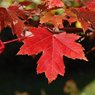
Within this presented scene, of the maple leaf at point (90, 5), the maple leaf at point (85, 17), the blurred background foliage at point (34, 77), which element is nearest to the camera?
the maple leaf at point (85, 17)

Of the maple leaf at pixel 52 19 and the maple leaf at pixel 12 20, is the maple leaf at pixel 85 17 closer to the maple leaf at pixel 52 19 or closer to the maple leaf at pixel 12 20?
the maple leaf at pixel 52 19

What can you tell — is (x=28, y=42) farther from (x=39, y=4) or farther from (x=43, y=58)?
(x=39, y=4)

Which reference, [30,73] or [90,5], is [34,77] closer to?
[30,73]

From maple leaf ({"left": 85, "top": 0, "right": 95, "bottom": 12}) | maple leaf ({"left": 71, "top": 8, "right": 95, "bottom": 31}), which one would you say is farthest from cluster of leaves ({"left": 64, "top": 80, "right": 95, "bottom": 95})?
maple leaf ({"left": 71, "top": 8, "right": 95, "bottom": 31})

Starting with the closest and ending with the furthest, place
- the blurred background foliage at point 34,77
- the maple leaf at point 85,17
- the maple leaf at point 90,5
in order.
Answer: the maple leaf at point 85,17 → the maple leaf at point 90,5 → the blurred background foliage at point 34,77

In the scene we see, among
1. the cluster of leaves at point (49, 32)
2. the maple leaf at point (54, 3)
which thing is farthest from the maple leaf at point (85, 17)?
the maple leaf at point (54, 3)

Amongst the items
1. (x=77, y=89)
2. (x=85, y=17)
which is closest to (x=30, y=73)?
(x=77, y=89)
